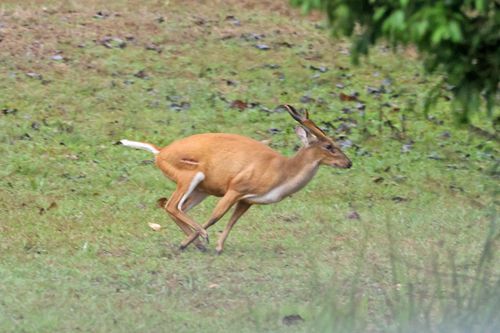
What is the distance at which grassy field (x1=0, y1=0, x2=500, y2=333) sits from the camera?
7.54 metres

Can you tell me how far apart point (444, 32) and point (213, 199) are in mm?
6915

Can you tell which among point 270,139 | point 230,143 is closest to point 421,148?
point 270,139

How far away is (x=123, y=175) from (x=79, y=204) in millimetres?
1126

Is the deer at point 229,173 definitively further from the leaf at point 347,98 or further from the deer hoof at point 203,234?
the leaf at point 347,98

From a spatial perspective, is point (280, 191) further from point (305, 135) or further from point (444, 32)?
point (444, 32)

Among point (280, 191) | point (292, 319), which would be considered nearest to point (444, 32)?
point (292, 319)

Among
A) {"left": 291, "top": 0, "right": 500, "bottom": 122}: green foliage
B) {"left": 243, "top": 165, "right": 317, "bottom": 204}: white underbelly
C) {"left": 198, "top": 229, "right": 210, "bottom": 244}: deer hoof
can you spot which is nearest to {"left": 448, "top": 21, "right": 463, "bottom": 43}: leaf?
{"left": 291, "top": 0, "right": 500, "bottom": 122}: green foliage

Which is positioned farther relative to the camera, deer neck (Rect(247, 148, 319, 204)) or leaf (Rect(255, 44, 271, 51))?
leaf (Rect(255, 44, 271, 51))

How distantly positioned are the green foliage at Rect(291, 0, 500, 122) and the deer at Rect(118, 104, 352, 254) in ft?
12.9

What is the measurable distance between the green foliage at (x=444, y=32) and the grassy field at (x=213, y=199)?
63 centimetres

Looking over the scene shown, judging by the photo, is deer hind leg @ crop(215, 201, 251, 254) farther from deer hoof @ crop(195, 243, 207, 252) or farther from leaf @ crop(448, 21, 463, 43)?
leaf @ crop(448, 21, 463, 43)

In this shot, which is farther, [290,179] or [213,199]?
[213,199]

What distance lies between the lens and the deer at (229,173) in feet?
31.4

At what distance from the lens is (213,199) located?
37.9ft
